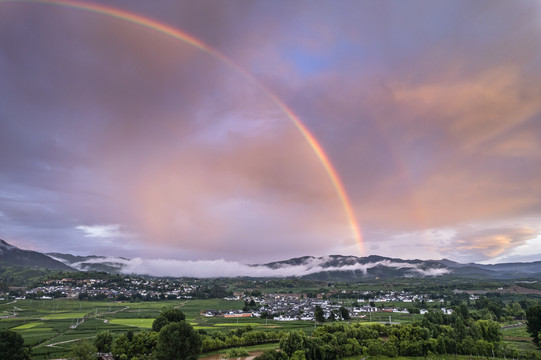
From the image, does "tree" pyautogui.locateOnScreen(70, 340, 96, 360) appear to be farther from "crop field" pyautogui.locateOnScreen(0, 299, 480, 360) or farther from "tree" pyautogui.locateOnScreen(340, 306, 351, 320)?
"tree" pyautogui.locateOnScreen(340, 306, 351, 320)

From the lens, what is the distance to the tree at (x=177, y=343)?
45844 mm

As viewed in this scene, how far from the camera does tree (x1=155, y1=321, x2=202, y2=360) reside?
150 feet

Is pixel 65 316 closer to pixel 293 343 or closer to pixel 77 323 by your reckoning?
pixel 77 323

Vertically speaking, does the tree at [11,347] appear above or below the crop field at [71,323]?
above

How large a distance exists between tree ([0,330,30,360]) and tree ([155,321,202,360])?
19171 mm

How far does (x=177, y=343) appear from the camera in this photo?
46031 millimetres

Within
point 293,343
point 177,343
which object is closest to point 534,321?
point 293,343

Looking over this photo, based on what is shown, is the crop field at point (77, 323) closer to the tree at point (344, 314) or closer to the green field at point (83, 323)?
the green field at point (83, 323)

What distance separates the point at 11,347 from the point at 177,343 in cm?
2333

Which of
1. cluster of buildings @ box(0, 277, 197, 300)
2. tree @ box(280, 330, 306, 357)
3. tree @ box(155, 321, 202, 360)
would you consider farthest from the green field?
tree @ box(155, 321, 202, 360)

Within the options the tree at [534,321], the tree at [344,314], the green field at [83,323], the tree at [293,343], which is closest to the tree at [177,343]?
the tree at [293,343]

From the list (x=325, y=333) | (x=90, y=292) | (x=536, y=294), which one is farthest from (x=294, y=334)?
(x=536, y=294)

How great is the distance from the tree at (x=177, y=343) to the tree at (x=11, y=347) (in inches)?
755

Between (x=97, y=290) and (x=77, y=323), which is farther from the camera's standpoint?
(x=97, y=290)
